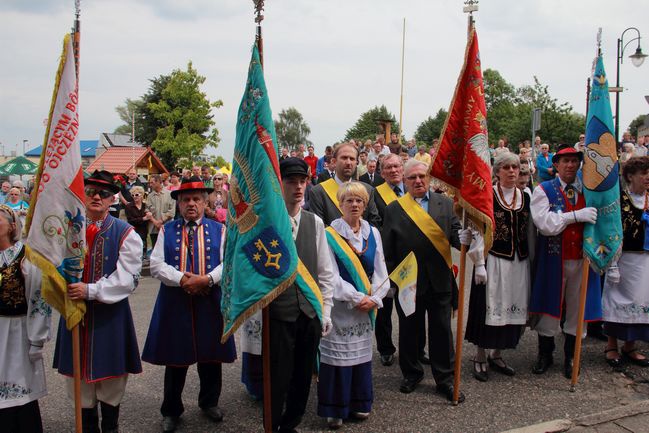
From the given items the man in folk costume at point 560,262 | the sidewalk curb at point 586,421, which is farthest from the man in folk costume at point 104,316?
the man in folk costume at point 560,262

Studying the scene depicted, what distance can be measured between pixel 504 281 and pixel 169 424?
3.34 m

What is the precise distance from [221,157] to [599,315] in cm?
3578

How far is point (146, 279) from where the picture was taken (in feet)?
36.3

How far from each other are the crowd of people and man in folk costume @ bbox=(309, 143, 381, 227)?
0.02 meters

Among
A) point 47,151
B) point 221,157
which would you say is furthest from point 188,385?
point 221,157

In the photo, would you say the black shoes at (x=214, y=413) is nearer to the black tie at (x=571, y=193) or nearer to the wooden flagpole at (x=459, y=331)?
the wooden flagpole at (x=459, y=331)

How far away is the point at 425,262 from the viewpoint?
16.3ft

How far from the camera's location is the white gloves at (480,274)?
5.12m

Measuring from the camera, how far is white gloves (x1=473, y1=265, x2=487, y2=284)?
5.12m

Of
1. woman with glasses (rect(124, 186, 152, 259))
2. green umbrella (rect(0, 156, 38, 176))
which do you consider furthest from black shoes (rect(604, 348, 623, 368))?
green umbrella (rect(0, 156, 38, 176))

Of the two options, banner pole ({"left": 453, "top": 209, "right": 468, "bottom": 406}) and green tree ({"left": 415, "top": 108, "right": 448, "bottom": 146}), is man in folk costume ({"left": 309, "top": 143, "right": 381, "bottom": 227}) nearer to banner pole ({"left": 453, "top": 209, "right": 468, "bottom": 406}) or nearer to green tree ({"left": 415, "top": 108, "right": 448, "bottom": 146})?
banner pole ({"left": 453, "top": 209, "right": 468, "bottom": 406})

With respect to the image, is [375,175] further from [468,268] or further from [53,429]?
[53,429]

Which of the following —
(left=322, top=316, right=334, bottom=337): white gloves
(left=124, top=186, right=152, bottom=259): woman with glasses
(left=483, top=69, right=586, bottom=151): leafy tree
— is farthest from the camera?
(left=483, top=69, right=586, bottom=151): leafy tree

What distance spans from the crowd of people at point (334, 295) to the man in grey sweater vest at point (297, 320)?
0.03 feet
